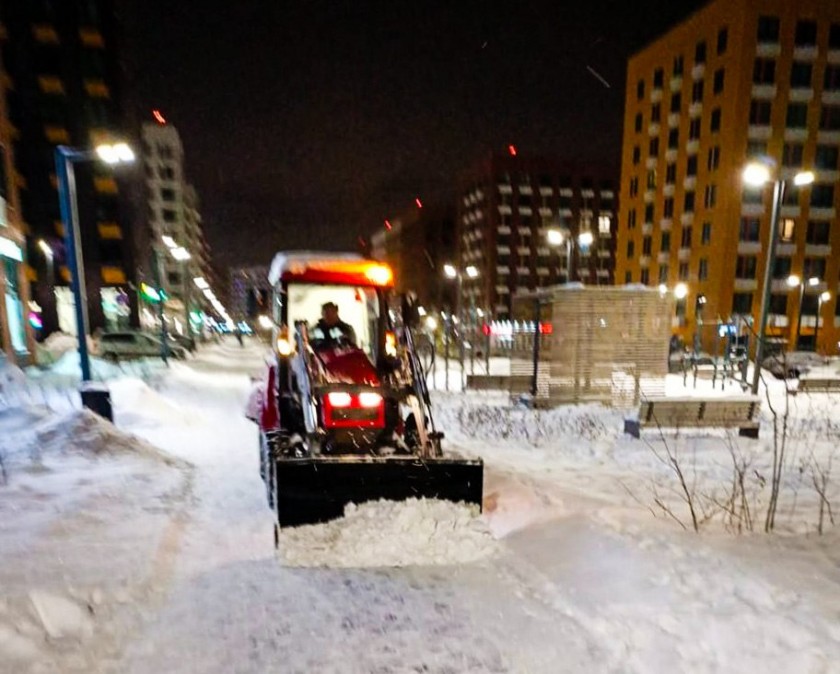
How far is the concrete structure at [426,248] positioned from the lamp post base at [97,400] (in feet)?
280

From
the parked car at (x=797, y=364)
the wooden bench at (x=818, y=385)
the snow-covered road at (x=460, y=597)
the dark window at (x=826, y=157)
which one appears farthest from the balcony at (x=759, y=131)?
the snow-covered road at (x=460, y=597)

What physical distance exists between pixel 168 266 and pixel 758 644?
9297 cm

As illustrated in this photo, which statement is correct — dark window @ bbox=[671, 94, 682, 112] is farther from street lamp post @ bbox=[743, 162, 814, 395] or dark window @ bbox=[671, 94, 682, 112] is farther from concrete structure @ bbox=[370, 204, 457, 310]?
concrete structure @ bbox=[370, 204, 457, 310]

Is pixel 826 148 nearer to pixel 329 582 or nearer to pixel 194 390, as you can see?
pixel 194 390

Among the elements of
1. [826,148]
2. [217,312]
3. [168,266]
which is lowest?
[217,312]

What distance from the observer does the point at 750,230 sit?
4247cm

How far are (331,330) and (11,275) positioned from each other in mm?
16867

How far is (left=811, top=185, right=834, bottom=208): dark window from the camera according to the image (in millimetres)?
43594

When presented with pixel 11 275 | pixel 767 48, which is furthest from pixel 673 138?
pixel 11 275

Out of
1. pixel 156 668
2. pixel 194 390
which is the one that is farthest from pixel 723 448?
pixel 194 390

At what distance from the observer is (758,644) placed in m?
3.46

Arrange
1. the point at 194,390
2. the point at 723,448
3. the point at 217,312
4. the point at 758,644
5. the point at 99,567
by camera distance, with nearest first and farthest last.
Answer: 1. the point at 758,644
2. the point at 99,567
3. the point at 723,448
4. the point at 194,390
5. the point at 217,312

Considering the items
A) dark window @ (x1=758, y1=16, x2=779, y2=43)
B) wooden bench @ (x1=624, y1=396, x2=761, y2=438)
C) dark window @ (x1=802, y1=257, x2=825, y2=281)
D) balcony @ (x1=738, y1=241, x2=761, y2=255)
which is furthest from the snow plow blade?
dark window @ (x1=758, y1=16, x2=779, y2=43)

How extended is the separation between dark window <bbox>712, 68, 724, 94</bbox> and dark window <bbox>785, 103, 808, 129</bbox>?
5.56 m
